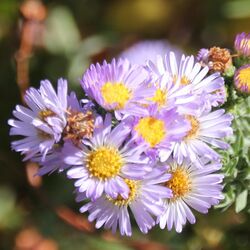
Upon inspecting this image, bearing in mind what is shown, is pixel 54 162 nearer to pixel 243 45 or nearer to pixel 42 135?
pixel 42 135

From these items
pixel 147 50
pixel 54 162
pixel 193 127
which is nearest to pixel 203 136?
pixel 193 127

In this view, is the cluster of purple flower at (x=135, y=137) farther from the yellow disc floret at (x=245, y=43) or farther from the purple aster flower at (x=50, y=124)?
the yellow disc floret at (x=245, y=43)

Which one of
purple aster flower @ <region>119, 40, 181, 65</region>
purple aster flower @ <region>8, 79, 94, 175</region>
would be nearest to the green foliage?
purple aster flower @ <region>8, 79, 94, 175</region>

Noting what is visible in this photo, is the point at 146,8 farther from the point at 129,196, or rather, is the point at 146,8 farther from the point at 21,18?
the point at 129,196

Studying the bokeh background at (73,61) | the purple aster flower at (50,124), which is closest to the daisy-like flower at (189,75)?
the purple aster flower at (50,124)

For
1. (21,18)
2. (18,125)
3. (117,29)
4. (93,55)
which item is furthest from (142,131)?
(117,29)

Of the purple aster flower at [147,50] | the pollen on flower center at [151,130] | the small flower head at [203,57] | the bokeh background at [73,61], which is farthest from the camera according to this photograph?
the purple aster flower at [147,50]

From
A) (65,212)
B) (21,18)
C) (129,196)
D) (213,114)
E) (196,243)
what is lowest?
(196,243)

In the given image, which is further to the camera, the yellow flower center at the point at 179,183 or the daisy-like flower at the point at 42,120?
the yellow flower center at the point at 179,183
